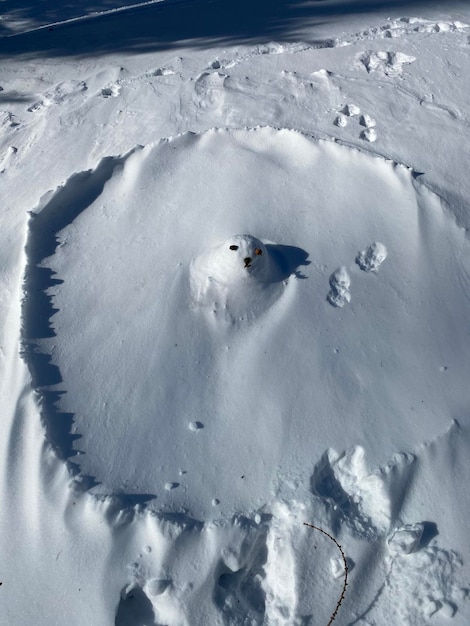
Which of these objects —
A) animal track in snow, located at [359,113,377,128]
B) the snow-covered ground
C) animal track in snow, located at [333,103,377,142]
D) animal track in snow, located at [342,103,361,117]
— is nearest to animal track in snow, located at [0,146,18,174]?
the snow-covered ground

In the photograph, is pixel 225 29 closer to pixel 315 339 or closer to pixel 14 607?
pixel 315 339

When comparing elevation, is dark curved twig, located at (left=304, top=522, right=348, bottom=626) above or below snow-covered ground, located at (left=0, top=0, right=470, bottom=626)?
below

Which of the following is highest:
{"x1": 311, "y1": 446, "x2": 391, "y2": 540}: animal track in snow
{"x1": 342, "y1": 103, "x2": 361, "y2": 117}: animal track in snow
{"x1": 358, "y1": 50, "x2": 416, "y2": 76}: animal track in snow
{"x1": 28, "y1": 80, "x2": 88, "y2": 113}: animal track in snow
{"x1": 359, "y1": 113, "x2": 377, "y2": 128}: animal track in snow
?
{"x1": 358, "y1": 50, "x2": 416, "y2": 76}: animal track in snow

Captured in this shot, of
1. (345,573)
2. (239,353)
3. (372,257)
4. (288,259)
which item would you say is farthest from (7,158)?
(345,573)

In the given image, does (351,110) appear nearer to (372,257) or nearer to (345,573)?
(372,257)

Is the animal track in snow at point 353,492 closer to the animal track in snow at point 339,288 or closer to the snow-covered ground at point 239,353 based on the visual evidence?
the snow-covered ground at point 239,353

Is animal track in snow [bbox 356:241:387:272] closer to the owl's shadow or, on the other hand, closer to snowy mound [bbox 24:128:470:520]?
snowy mound [bbox 24:128:470:520]

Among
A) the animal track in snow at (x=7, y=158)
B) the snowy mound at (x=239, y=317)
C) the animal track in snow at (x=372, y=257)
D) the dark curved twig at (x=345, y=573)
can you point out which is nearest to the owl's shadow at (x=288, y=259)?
the snowy mound at (x=239, y=317)
